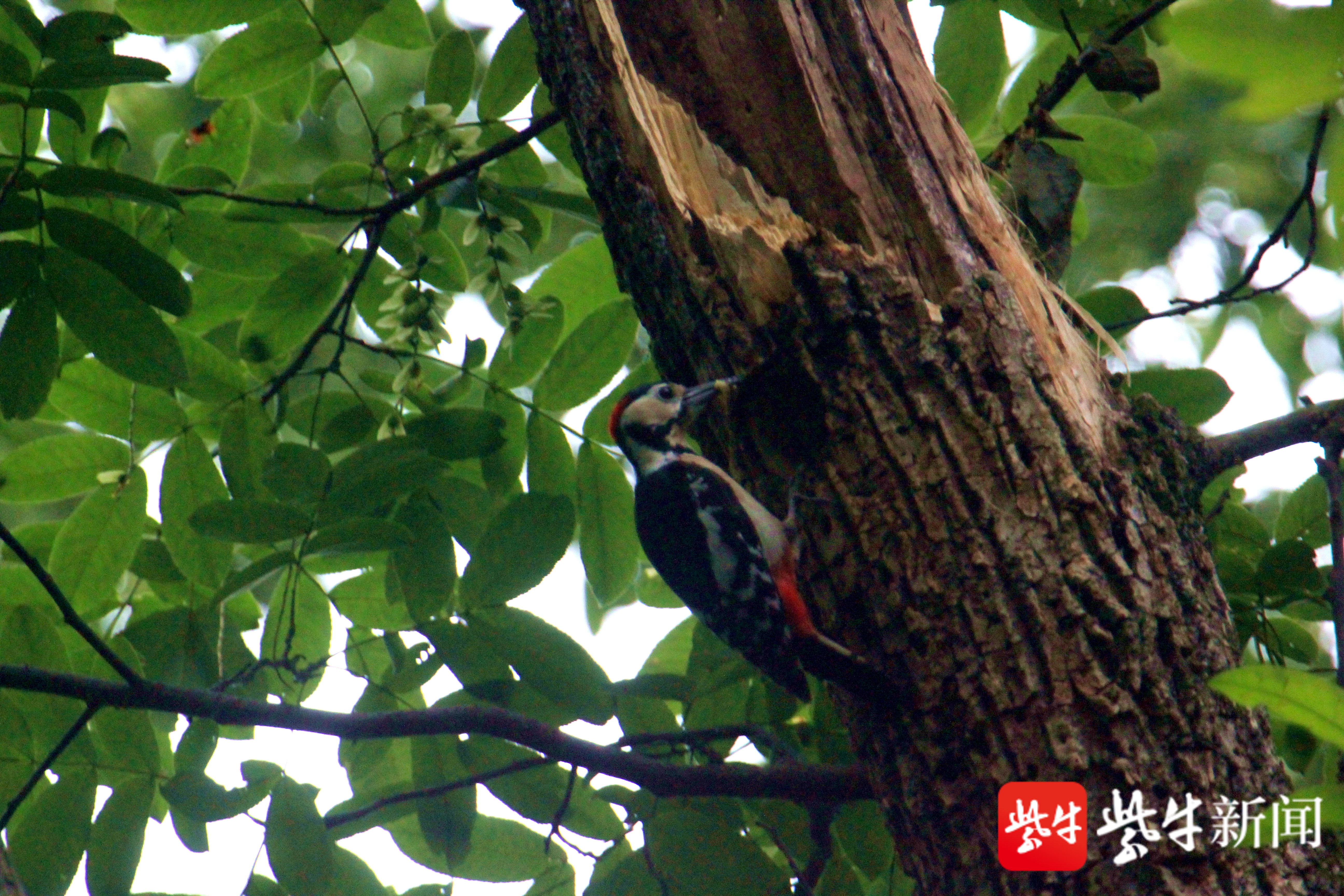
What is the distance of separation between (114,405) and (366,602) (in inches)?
37.6

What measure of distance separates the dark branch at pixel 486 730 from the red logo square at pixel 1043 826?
486mm

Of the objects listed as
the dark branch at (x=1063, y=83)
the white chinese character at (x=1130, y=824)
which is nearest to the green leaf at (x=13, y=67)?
the dark branch at (x=1063, y=83)

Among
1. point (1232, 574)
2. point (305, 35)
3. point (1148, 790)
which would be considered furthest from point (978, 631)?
point (305, 35)

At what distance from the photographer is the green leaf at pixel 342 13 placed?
331cm

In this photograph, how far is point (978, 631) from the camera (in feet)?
7.01

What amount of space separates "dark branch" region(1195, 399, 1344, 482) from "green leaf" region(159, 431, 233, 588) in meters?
2.57

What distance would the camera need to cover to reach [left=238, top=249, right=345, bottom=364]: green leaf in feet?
11.2

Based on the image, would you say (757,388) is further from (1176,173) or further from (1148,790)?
(1176,173)

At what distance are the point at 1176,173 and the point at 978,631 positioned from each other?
6.71 m

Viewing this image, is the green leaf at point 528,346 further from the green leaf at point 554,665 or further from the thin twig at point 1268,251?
the thin twig at point 1268,251

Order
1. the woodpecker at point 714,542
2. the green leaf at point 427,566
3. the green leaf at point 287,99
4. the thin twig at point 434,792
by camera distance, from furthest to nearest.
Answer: the green leaf at point 287,99 < the green leaf at point 427,566 < the woodpecker at point 714,542 < the thin twig at point 434,792

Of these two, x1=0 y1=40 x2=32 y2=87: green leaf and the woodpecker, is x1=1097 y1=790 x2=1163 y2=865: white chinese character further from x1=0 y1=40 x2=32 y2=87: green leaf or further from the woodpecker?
x1=0 y1=40 x2=32 y2=87: green leaf

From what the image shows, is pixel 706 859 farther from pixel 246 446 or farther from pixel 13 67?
pixel 13 67

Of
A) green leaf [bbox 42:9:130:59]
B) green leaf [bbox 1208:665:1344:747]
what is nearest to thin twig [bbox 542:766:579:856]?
green leaf [bbox 1208:665:1344:747]
